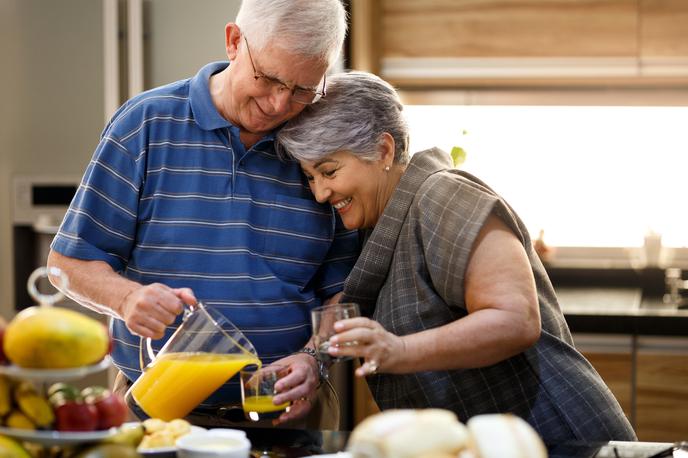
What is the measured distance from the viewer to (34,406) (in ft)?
3.26

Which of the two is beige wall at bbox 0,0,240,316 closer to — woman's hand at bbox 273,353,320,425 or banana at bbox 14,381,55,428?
woman's hand at bbox 273,353,320,425

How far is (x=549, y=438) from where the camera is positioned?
1.60m

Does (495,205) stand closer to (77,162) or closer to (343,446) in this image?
(343,446)

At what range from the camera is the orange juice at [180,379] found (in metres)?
1.41

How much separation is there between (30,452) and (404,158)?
40.0 inches

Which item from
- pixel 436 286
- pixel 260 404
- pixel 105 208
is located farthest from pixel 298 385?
pixel 105 208

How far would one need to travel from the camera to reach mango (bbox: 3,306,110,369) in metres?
0.97

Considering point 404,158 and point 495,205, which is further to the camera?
point 404,158

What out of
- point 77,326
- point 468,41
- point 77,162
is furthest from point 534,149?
point 77,326

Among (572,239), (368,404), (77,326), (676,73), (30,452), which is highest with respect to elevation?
(676,73)

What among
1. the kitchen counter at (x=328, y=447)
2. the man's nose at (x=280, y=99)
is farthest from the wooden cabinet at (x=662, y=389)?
the man's nose at (x=280, y=99)

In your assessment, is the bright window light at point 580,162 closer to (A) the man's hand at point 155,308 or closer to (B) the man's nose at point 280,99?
(B) the man's nose at point 280,99

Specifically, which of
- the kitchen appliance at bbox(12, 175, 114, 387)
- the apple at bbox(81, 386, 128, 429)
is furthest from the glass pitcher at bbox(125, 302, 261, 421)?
the kitchen appliance at bbox(12, 175, 114, 387)

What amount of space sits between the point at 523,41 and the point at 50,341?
8.26 feet
